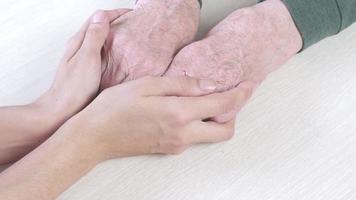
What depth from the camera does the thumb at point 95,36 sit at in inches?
34.1

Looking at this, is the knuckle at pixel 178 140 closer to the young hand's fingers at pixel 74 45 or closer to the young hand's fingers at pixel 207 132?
the young hand's fingers at pixel 207 132

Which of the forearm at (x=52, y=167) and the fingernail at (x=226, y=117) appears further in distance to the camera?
the fingernail at (x=226, y=117)

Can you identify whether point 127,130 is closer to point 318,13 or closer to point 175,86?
point 175,86

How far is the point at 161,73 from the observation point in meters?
0.89

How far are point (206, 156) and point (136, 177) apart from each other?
5.1 inches

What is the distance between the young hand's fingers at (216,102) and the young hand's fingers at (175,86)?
0.02 metres

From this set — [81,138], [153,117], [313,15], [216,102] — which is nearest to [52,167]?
[81,138]

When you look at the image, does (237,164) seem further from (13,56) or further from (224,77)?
(13,56)

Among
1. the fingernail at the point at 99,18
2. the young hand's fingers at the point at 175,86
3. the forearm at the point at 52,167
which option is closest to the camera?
the forearm at the point at 52,167

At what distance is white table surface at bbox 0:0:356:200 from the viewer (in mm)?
815

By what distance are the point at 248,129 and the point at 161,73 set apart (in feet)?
0.63

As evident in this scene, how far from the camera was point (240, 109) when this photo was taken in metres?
0.91

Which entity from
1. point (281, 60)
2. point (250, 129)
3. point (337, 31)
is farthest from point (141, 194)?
point (337, 31)

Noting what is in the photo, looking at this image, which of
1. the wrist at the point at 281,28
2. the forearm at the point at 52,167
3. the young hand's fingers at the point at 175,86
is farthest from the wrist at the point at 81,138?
the wrist at the point at 281,28
